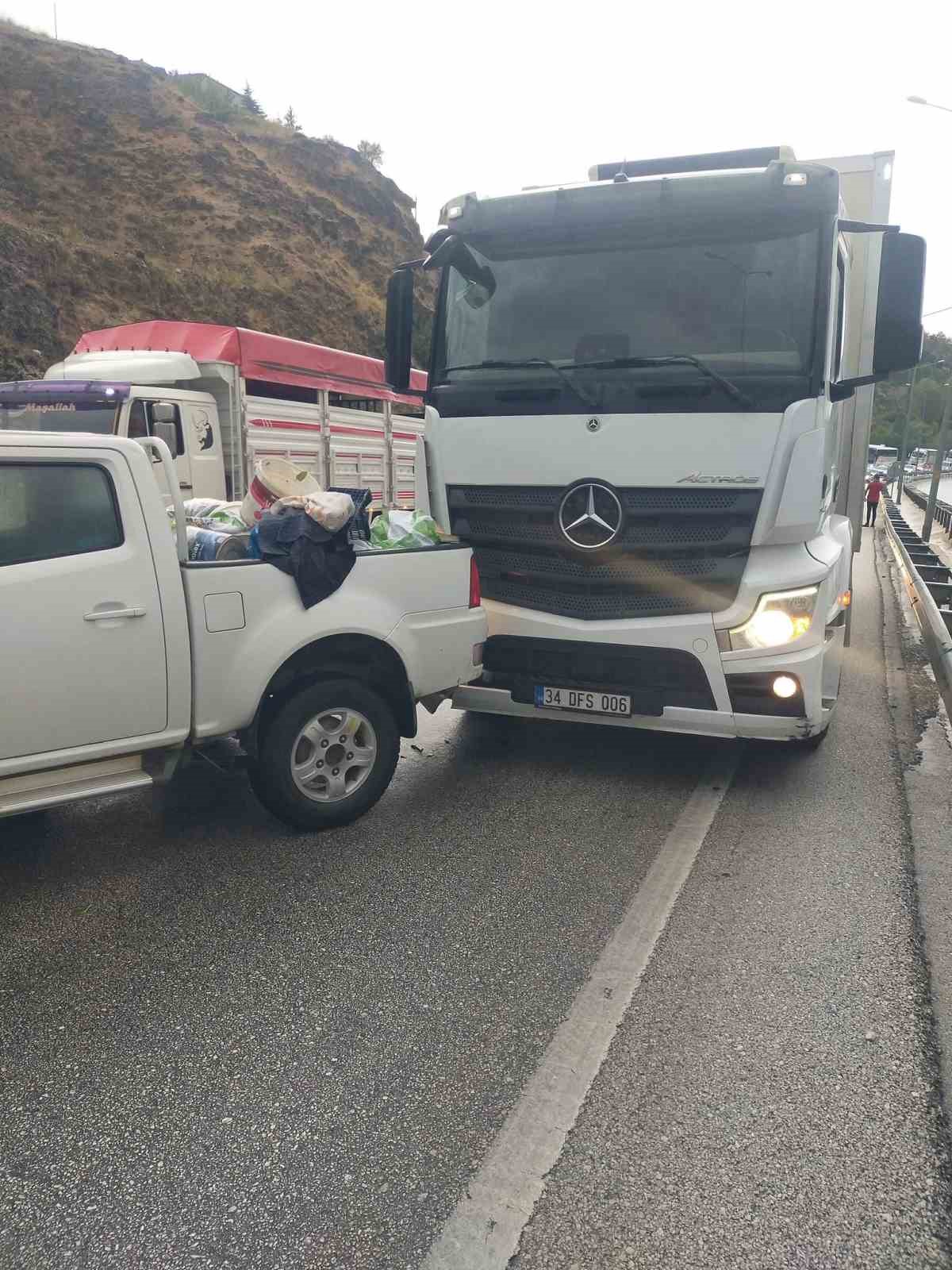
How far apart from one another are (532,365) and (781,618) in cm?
187

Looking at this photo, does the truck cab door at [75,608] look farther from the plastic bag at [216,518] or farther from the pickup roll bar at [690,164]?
the pickup roll bar at [690,164]

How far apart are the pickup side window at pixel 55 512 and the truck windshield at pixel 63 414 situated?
30.3ft

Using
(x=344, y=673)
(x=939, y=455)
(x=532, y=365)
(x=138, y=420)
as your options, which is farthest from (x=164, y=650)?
(x=939, y=455)

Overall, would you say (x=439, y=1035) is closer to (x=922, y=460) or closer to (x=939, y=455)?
(x=939, y=455)

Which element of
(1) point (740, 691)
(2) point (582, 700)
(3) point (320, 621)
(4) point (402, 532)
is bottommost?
(2) point (582, 700)

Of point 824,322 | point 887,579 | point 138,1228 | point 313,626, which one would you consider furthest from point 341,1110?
point 887,579

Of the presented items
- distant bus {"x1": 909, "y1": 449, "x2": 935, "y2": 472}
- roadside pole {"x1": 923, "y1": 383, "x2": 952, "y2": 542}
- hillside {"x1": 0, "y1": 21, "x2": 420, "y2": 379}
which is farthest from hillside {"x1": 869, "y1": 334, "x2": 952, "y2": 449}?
roadside pole {"x1": 923, "y1": 383, "x2": 952, "y2": 542}

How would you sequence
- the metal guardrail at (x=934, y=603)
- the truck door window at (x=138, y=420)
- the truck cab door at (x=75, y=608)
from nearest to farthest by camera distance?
1. the truck cab door at (x=75, y=608)
2. the metal guardrail at (x=934, y=603)
3. the truck door window at (x=138, y=420)

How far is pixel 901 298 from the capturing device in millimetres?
4930

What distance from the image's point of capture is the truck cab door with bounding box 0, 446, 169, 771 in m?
3.65

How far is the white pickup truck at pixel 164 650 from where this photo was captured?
3.71 meters

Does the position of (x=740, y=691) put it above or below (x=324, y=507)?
below

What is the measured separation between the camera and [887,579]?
57.0 feet

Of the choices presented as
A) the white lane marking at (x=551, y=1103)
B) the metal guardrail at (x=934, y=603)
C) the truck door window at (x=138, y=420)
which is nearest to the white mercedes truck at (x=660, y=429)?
the white lane marking at (x=551, y=1103)
